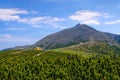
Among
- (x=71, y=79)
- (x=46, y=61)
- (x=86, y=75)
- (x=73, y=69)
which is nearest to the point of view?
(x=71, y=79)

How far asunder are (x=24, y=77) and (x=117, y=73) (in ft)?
177

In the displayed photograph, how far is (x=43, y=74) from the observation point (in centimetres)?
15200

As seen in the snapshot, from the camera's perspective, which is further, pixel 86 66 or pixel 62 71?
pixel 86 66

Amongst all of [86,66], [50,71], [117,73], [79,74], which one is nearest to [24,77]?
[50,71]

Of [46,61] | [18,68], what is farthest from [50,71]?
[46,61]

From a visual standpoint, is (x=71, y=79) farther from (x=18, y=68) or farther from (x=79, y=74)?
(x=18, y=68)

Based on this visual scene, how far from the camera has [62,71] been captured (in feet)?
505

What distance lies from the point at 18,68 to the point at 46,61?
30882 mm

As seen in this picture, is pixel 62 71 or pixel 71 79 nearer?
pixel 71 79

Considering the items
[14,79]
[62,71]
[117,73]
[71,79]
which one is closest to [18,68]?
[14,79]

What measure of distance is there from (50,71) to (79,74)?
1877cm

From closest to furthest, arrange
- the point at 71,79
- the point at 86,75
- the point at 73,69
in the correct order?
1. the point at 71,79
2. the point at 86,75
3. the point at 73,69

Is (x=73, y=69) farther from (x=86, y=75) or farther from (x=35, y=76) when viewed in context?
(x=35, y=76)

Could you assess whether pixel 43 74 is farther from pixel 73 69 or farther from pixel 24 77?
pixel 73 69
